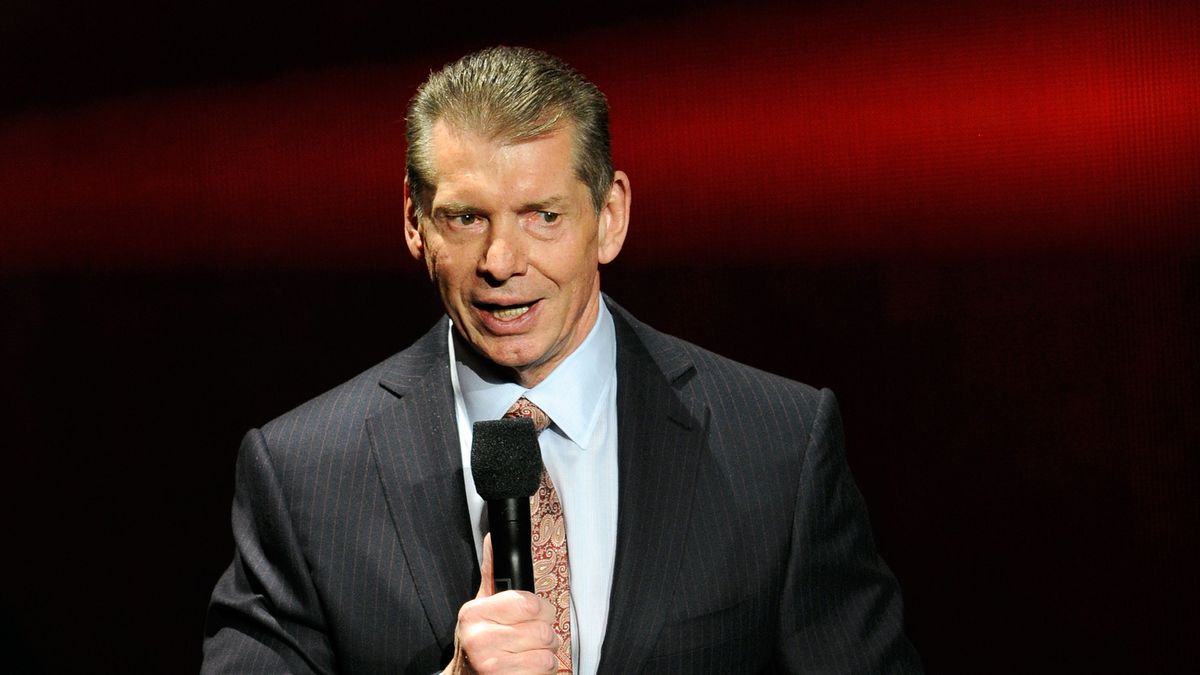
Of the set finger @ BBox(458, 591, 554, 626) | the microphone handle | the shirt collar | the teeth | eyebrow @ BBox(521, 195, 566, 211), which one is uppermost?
eyebrow @ BBox(521, 195, 566, 211)

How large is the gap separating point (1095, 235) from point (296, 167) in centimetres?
144

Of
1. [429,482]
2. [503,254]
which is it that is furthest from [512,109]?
[429,482]

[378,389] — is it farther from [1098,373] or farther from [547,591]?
[1098,373]

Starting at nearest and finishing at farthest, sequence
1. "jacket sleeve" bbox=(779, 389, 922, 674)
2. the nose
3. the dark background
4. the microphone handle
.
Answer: the microphone handle < the nose < "jacket sleeve" bbox=(779, 389, 922, 674) < the dark background

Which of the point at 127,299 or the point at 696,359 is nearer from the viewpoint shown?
the point at 696,359

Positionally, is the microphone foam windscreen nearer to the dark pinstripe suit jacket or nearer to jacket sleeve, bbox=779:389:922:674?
the dark pinstripe suit jacket

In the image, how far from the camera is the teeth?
196cm

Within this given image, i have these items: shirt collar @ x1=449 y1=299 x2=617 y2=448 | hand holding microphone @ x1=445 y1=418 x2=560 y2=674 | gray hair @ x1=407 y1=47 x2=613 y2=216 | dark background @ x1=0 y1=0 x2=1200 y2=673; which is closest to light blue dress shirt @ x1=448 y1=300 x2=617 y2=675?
shirt collar @ x1=449 y1=299 x2=617 y2=448

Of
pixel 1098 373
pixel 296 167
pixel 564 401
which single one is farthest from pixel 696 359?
pixel 296 167

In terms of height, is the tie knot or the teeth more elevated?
the teeth

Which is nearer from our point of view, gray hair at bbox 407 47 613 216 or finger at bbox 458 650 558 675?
finger at bbox 458 650 558 675

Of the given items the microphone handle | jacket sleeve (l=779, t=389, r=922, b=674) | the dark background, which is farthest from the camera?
the dark background

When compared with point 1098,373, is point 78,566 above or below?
below

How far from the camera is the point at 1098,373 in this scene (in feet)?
7.80
